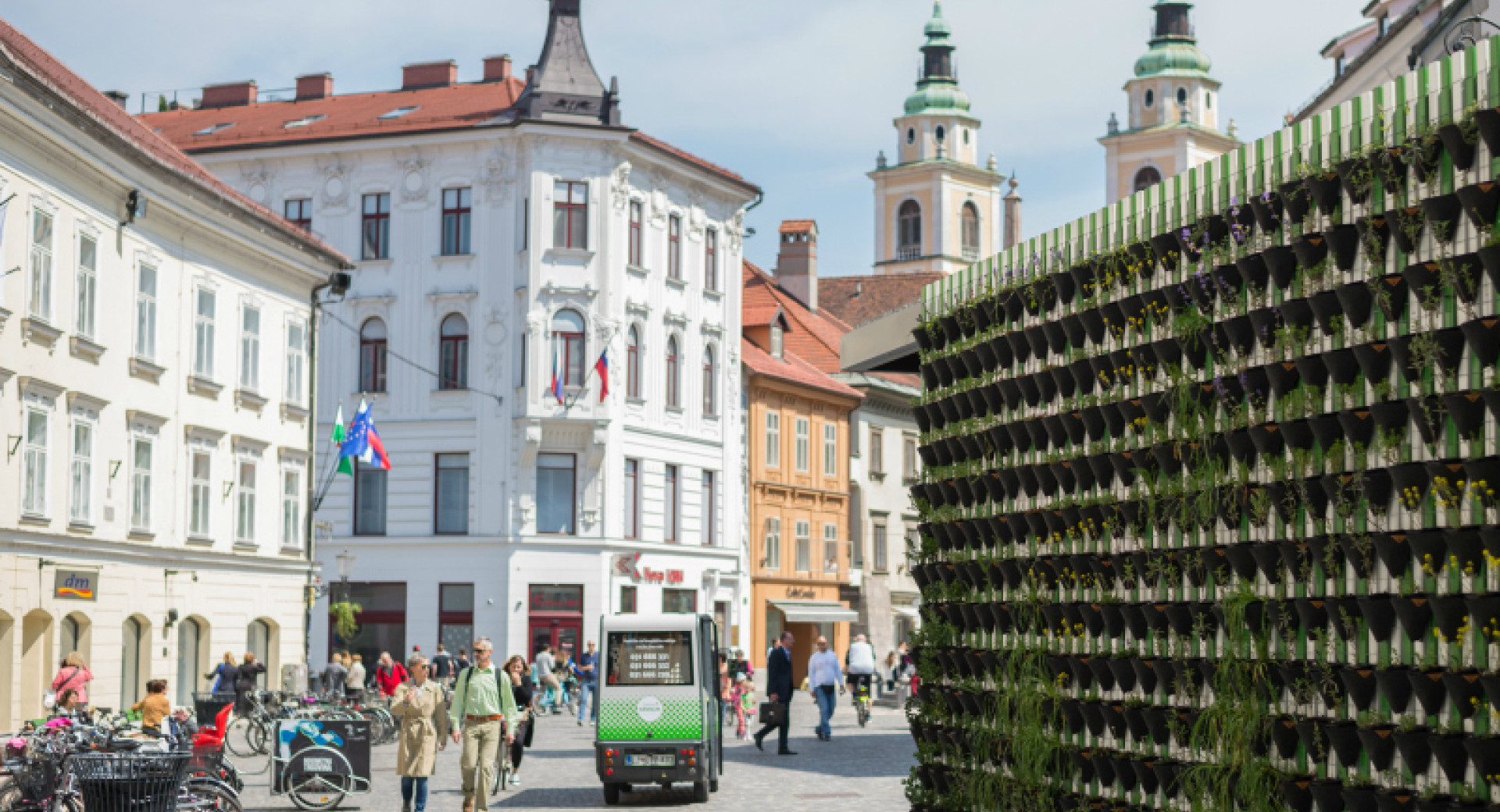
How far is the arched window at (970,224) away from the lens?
13462 cm

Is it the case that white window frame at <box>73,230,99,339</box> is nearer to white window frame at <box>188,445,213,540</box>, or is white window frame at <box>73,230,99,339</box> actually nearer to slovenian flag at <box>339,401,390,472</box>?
white window frame at <box>188,445,213,540</box>

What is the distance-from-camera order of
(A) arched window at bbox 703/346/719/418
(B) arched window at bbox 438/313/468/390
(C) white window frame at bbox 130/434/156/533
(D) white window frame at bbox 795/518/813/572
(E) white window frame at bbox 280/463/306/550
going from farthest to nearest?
(D) white window frame at bbox 795/518/813/572 < (A) arched window at bbox 703/346/719/418 < (B) arched window at bbox 438/313/468/390 < (E) white window frame at bbox 280/463/306/550 < (C) white window frame at bbox 130/434/156/533

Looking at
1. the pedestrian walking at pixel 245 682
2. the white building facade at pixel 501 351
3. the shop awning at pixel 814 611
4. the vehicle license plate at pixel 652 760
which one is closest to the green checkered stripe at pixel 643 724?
the vehicle license plate at pixel 652 760

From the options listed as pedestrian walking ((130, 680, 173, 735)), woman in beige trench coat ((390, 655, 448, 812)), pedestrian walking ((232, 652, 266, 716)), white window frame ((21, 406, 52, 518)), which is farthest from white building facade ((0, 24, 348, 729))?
woman in beige trench coat ((390, 655, 448, 812))

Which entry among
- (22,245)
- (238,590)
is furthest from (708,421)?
(22,245)

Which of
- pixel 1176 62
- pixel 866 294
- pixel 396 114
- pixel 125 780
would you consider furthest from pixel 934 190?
pixel 125 780

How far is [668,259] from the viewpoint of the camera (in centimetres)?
5397

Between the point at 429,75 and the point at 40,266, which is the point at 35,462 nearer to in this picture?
the point at 40,266

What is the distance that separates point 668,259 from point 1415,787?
4729 cm

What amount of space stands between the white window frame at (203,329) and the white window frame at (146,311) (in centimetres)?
161

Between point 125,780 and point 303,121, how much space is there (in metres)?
45.2

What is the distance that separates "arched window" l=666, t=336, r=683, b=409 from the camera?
177 ft

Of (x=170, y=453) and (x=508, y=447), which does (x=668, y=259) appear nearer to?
(x=508, y=447)

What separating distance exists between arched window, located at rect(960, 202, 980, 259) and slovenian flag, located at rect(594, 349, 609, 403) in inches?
3407
